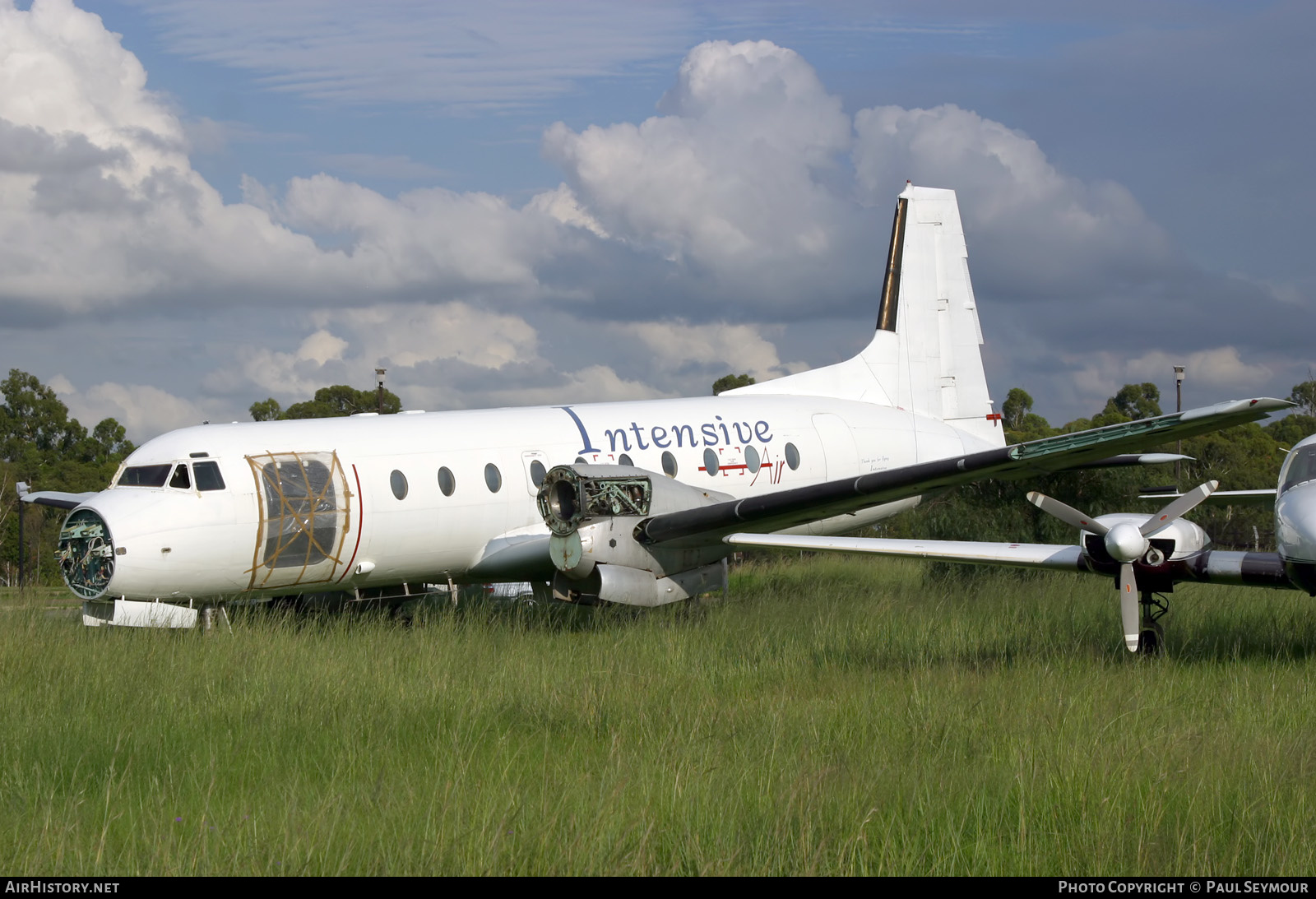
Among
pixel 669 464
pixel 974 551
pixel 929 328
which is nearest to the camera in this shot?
pixel 974 551

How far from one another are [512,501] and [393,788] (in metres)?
7.71

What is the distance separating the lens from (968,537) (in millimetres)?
20891

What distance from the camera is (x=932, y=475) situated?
1203 cm

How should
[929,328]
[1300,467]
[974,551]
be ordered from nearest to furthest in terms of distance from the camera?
1. [1300,467]
2. [974,551]
3. [929,328]

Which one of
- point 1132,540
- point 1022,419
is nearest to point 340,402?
point 1022,419

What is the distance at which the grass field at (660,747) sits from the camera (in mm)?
5355

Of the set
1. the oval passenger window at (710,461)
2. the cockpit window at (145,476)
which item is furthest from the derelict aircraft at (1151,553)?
the cockpit window at (145,476)

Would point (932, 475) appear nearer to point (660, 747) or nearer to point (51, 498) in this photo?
point (660, 747)

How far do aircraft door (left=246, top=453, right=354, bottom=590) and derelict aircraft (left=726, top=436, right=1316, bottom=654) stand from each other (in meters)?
5.34

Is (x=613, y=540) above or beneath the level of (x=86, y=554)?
above

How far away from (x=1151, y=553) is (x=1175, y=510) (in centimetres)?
49

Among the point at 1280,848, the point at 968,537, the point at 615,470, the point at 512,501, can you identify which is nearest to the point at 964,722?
the point at 1280,848

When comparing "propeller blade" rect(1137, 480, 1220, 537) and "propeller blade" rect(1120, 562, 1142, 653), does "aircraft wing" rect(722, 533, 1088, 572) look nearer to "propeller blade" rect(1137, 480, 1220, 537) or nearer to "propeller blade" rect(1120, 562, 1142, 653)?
"propeller blade" rect(1120, 562, 1142, 653)

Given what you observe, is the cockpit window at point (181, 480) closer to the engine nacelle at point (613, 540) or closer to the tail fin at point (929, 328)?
the engine nacelle at point (613, 540)
